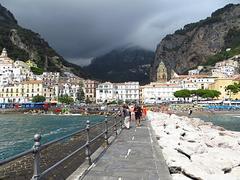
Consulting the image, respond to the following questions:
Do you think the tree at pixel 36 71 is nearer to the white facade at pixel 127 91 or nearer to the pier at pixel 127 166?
the white facade at pixel 127 91

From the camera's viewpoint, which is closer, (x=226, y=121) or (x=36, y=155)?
(x=36, y=155)

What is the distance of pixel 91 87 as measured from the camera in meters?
185

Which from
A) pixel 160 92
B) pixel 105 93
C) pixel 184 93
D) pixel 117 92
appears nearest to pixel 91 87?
pixel 105 93

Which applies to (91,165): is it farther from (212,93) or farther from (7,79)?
(7,79)

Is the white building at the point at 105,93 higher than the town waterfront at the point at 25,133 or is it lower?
higher

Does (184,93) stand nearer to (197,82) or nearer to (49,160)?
(197,82)

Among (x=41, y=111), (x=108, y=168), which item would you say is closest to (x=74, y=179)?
(x=108, y=168)

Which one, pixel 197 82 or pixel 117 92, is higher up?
pixel 197 82

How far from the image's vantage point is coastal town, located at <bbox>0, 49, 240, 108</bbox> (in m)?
158

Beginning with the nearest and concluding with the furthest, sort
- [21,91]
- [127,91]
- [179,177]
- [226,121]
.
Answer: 1. [179,177]
2. [226,121]
3. [21,91]
4. [127,91]

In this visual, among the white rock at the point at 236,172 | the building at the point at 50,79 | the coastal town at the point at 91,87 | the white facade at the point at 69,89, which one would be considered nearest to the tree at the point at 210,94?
the coastal town at the point at 91,87

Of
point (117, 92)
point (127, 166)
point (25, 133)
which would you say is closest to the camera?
point (127, 166)

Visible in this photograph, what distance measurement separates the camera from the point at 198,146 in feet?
51.2

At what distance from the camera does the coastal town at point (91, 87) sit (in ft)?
518
